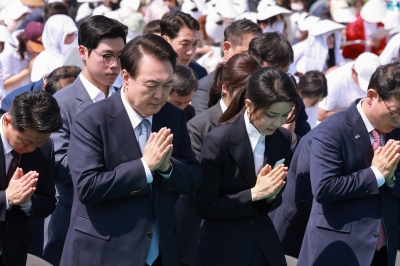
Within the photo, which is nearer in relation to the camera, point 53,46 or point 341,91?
point 341,91

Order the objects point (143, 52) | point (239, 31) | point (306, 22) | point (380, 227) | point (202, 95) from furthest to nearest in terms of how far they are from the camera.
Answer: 1. point (306, 22)
2. point (239, 31)
3. point (202, 95)
4. point (380, 227)
5. point (143, 52)

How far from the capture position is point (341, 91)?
8.87 metres

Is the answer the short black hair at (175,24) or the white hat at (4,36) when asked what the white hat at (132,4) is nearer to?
the white hat at (4,36)

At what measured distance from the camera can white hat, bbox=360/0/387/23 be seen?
11078 millimetres

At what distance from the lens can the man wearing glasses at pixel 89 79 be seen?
16.5 ft

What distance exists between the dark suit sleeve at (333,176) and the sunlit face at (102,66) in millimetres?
1350

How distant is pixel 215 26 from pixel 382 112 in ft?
22.6

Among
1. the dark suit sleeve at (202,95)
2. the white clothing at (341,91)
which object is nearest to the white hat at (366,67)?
the white clothing at (341,91)

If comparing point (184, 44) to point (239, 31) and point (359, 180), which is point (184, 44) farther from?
point (359, 180)

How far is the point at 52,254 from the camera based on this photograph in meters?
5.18

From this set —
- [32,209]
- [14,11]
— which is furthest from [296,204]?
[14,11]

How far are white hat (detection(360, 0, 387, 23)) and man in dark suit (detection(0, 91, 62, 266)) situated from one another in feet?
24.0

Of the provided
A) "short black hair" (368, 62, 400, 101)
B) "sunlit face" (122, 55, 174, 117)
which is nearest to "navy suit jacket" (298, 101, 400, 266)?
"short black hair" (368, 62, 400, 101)

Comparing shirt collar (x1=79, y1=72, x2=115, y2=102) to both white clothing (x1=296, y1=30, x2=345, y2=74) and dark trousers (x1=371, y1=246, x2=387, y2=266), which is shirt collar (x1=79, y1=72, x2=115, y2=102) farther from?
white clothing (x1=296, y1=30, x2=345, y2=74)
